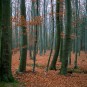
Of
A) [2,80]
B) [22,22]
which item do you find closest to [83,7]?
[22,22]

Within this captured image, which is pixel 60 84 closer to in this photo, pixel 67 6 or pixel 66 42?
pixel 66 42

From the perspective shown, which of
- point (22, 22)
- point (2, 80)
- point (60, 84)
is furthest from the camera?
point (22, 22)

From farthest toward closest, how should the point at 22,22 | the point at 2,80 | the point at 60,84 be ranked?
the point at 22,22
the point at 60,84
the point at 2,80

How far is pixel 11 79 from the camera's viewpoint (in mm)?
10586

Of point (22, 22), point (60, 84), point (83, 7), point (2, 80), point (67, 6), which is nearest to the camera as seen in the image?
point (2, 80)

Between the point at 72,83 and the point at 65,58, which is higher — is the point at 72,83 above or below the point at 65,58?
below

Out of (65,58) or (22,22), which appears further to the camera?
(22,22)

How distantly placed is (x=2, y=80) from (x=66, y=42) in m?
6.07

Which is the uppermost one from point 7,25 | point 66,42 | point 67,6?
point 67,6

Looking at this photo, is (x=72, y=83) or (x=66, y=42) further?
(x=66, y=42)

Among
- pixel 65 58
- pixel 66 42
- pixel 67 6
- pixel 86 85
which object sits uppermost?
pixel 67 6

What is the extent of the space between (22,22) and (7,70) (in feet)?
20.8

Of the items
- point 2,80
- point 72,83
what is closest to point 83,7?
point 72,83

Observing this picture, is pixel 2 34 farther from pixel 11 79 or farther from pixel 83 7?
pixel 83 7
